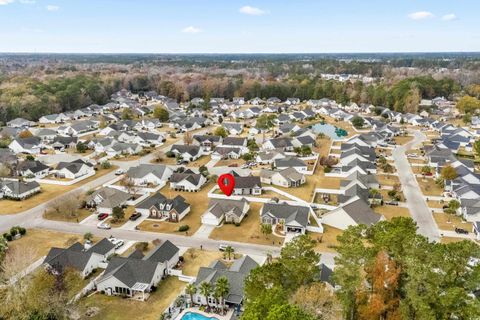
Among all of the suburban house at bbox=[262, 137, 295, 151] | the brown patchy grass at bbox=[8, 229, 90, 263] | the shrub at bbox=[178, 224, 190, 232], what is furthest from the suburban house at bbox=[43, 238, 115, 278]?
the suburban house at bbox=[262, 137, 295, 151]

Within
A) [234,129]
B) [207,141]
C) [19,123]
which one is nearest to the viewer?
[207,141]

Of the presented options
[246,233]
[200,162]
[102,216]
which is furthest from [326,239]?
[200,162]

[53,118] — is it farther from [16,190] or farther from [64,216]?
[64,216]

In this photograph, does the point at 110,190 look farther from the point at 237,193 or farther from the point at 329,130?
the point at 329,130

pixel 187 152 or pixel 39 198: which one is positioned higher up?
pixel 187 152

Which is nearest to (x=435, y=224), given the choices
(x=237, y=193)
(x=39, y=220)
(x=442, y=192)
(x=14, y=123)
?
(x=442, y=192)

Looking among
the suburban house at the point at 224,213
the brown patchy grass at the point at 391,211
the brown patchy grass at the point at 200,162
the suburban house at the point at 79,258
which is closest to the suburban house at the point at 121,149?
the brown patchy grass at the point at 200,162

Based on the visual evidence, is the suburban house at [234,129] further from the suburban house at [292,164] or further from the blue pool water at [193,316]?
the blue pool water at [193,316]
